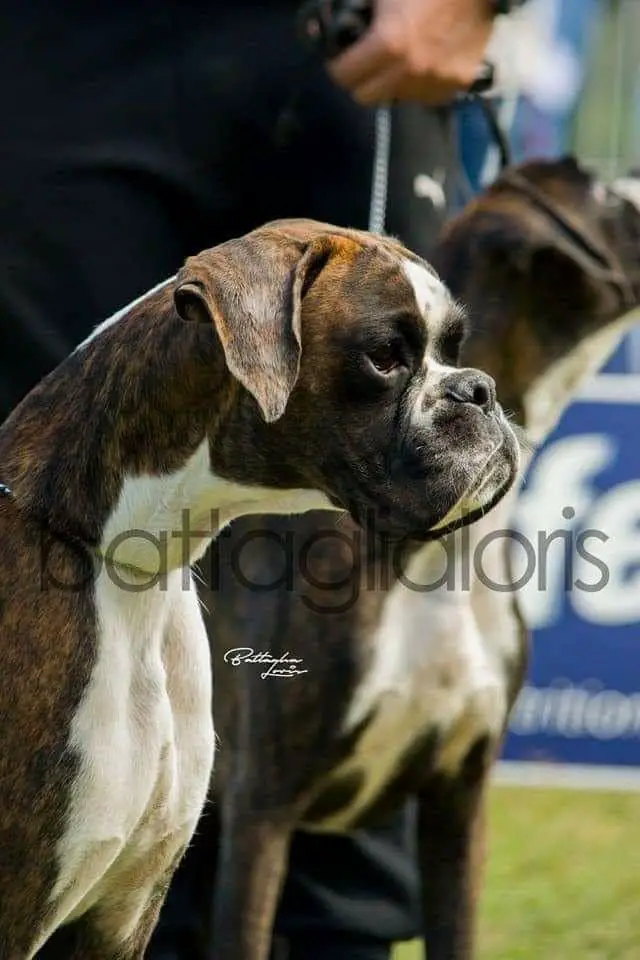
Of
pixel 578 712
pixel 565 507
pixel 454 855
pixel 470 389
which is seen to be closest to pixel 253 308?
pixel 470 389

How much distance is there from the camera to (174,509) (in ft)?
8.56

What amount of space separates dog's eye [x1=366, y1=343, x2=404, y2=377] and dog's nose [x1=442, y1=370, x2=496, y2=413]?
0.22ft

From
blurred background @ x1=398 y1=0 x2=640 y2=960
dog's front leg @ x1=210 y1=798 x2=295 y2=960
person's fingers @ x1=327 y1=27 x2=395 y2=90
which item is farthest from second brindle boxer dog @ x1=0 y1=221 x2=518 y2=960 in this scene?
blurred background @ x1=398 y1=0 x2=640 y2=960

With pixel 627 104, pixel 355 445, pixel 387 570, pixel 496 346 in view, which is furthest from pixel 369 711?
pixel 627 104

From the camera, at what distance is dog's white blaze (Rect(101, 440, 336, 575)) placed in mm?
2586

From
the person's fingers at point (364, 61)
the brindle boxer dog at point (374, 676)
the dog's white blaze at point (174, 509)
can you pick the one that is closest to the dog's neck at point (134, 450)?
the dog's white blaze at point (174, 509)

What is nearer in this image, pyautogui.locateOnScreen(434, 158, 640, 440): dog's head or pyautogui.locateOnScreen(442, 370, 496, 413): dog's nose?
pyautogui.locateOnScreen(442, 370, 496, 413): dog's nose

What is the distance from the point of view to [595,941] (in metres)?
4.20

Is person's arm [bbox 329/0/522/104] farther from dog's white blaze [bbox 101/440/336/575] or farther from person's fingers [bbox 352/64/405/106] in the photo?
dog's white blaze [bbox 101/440/336/575]

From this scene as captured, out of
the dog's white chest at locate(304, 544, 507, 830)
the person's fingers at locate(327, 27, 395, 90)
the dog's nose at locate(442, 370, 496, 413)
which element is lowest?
the dog's white chest at locate(304, 544, 507, 830)

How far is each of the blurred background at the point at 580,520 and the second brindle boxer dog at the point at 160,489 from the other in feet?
8.07

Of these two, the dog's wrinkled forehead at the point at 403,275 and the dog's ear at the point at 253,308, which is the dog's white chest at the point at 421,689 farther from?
the dog's ear at the point at 253,308

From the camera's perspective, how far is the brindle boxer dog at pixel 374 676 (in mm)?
3404

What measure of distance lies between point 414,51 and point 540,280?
0.74m
